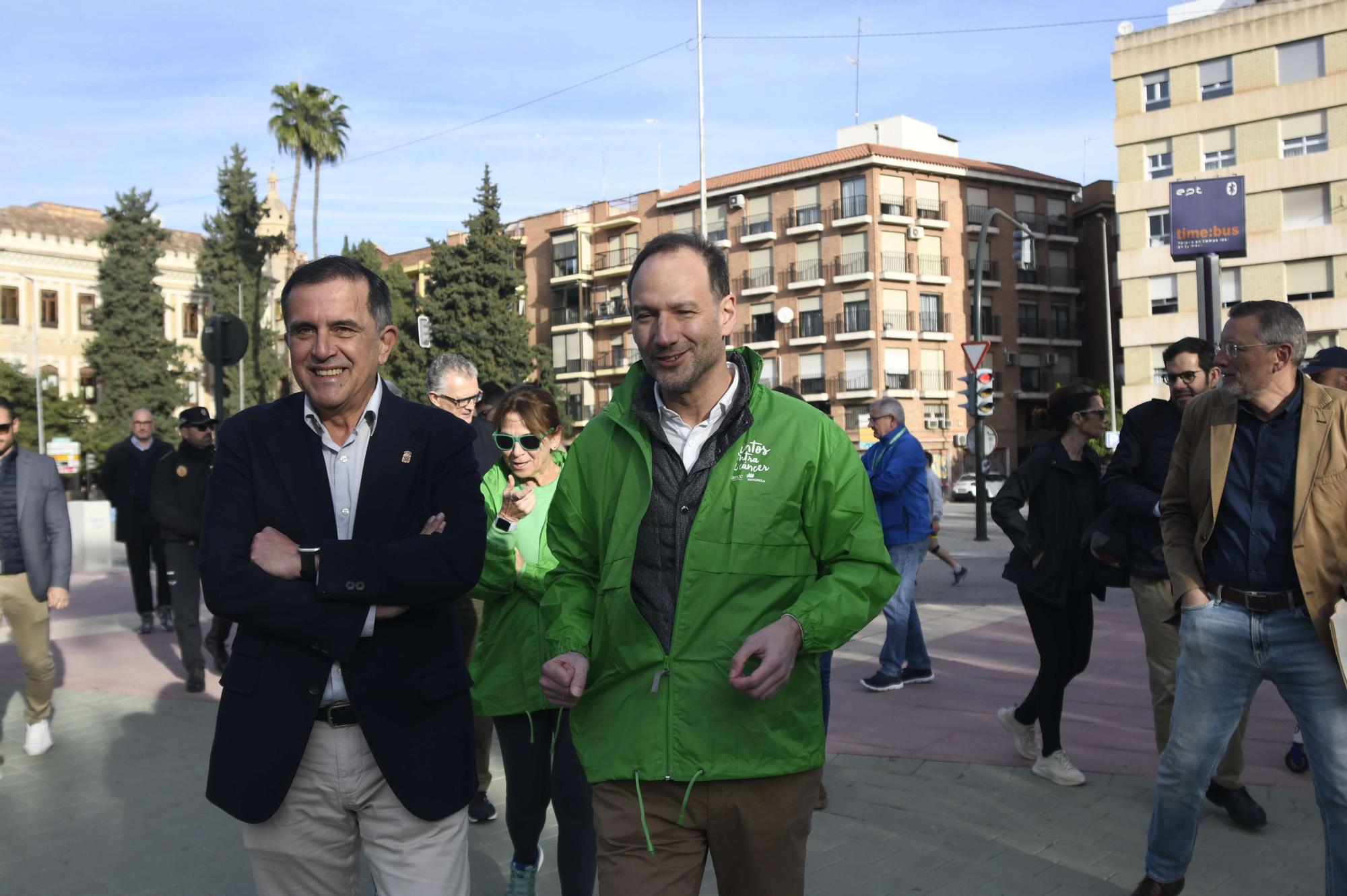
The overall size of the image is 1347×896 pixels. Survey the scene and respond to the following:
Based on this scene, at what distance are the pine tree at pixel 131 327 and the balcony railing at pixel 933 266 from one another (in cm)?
3906

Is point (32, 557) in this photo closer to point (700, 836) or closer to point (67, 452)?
point (700, 836)

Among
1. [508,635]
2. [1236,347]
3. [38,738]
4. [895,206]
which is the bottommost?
[38,738]

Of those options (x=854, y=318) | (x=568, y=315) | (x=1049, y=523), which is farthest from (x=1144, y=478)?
(x=568, y=315)

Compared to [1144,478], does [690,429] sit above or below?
above

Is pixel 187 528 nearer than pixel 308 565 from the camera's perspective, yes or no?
No

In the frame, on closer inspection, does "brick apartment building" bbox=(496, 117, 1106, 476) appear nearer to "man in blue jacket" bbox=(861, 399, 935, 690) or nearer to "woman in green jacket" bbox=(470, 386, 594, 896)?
"man in blue jacket" bbox=(861, 399, 935, 690)

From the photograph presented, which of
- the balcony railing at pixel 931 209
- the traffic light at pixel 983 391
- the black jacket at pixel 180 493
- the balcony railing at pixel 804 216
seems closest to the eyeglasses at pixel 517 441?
the black jacket at pixel 180 493

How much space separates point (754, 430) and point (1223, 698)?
2383 millimetres

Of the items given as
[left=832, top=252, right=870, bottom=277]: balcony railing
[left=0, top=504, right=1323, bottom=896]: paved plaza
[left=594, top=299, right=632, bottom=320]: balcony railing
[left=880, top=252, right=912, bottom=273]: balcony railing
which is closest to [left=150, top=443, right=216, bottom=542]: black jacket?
[left=0, top=504, right=1323, bottom=896]: paved plaza

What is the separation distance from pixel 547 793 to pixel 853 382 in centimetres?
5748

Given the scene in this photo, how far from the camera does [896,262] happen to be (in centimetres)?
6094

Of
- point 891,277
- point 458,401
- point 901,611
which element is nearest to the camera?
point 458,401

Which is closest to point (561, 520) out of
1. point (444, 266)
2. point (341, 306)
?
point (341, 306)

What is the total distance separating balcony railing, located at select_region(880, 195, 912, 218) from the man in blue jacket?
177 ft
